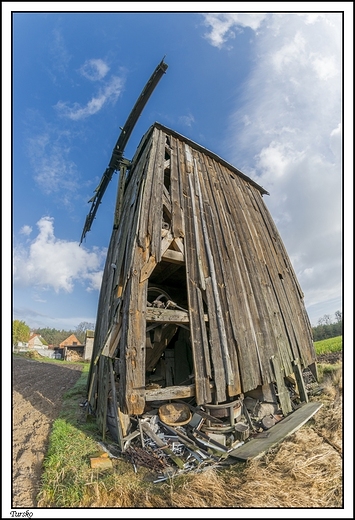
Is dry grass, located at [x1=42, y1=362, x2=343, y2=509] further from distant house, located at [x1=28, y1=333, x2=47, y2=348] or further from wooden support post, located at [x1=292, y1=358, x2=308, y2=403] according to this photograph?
distant house, located at [x1=28, y1=333, x2=47, y2=348]

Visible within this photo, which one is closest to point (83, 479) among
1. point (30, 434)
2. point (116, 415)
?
point (116, 415)

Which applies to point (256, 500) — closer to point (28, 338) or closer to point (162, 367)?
point (162, 367)

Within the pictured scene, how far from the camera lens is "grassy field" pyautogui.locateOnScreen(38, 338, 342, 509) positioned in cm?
368

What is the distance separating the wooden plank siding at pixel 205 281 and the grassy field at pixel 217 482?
120cm

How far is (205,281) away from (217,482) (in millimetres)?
4035

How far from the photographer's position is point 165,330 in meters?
9.34

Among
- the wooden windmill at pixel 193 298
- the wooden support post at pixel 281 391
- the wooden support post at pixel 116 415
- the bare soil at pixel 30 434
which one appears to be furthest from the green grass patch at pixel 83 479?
the wooden support post at pixel 281 391

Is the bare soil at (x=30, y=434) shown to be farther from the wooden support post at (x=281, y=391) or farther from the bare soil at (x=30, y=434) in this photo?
the wooden support post at (x=281, y=391)

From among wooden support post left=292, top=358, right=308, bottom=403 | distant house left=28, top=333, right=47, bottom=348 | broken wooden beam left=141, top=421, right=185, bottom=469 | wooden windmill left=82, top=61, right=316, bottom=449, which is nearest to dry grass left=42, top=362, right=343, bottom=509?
broken wooden beam left=141, top=421, right=185, bottom=469

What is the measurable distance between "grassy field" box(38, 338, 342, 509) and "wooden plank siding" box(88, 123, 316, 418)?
3.94 ft

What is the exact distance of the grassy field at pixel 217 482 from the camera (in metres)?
3.68

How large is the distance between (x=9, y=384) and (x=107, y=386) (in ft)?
8.64

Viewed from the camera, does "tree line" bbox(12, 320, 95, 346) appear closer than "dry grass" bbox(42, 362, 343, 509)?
No

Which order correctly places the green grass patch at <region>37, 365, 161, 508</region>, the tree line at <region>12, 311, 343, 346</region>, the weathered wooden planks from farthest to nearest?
the tree line at <region>12, 311, 343, 346</region>, the weathered wooden planks, the green grass patch at <region>37, 365, 161, 508</region>
